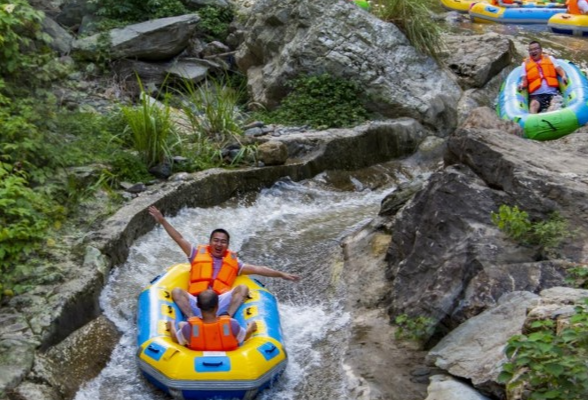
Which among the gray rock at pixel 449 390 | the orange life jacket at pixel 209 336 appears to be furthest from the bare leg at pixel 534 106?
the gray rock at pixel 449 390

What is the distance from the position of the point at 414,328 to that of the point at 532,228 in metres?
1.03

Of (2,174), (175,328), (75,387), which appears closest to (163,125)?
(2,174)

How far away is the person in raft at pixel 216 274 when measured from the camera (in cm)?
591

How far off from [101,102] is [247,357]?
5.62m

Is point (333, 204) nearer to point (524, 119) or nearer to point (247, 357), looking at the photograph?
point (524, 119)

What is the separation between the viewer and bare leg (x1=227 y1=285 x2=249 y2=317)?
5.90 m

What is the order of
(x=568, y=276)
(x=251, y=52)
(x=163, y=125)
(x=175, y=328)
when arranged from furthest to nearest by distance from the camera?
(x=251, y=52), (x=163, y=125), (x=175, y=328), (x=568, y=276)

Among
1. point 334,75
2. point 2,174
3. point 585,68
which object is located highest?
point 2,174

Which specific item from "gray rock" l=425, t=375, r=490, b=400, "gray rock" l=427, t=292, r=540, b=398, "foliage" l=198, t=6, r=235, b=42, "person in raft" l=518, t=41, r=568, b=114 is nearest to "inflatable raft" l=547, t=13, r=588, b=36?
"person in raft" l=518, t=41, r=568, b=114

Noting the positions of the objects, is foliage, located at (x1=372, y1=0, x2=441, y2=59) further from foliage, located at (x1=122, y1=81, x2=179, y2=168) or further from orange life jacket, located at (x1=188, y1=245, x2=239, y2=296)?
orange life jacket, located at (x1=188, y1=245, x2=239, y2=296)

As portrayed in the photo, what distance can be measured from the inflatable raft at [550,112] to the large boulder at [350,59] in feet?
2.34

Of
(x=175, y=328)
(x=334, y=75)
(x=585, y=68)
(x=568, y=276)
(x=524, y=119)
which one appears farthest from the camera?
(x=585, y=68)

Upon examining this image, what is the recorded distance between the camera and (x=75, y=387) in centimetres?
502

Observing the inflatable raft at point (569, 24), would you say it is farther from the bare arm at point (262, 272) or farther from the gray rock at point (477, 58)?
the bare arm at point (262, 272)
